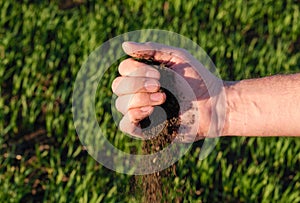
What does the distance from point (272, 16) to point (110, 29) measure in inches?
44.6

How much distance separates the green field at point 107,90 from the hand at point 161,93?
0.54 m

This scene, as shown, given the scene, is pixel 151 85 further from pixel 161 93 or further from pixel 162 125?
pixel 162 125

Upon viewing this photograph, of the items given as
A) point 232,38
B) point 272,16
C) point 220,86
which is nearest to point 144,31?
point 232,38

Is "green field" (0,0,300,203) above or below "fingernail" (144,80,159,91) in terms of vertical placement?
below

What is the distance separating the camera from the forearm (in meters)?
2.39

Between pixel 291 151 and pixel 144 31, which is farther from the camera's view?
pixel 144 31

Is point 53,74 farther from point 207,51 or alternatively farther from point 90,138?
point 207,51

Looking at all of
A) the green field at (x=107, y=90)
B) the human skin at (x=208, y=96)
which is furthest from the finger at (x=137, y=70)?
the green field at (x=107, y=90)

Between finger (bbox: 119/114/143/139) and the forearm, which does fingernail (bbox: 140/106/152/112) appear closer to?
finger (bbox: 119/114/143/139)

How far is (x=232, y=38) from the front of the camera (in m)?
4.34

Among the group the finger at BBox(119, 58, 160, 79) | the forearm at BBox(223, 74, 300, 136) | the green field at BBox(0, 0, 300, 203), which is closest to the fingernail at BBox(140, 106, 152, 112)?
the finger at BBox(119, 58, 160, 79)

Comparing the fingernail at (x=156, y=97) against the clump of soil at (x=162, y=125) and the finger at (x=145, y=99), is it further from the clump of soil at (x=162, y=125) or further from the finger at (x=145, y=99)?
the clump of soil at (x=162, y=125)

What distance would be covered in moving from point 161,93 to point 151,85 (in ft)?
0.19

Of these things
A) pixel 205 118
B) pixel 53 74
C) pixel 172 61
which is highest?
pixel 172 61
